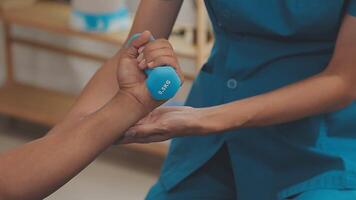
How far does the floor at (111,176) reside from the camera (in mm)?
2389

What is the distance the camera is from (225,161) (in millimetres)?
1321

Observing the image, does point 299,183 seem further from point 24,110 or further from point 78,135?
point 24,110

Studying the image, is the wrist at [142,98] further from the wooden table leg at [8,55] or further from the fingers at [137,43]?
Answer: the wooden table leg at [8,55]

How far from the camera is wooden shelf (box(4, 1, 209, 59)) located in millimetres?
2324

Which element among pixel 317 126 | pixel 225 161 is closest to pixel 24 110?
pixel 225 161

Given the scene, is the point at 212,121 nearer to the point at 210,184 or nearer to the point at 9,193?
the point at 210,184

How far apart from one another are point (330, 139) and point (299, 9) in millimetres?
251

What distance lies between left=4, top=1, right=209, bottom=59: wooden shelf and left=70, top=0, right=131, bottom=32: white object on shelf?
27mm

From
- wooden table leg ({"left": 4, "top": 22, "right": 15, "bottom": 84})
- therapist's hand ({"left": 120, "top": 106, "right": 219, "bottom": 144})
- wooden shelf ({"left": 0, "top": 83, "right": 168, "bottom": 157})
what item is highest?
A: wooden table leg ({"left": 4, "top": 22, "right": 15, "bottom": 84})

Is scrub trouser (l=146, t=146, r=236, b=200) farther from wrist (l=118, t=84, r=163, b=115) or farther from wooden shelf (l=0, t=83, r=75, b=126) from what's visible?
wooden shelf (l=0, t=83, r=75, b=126)

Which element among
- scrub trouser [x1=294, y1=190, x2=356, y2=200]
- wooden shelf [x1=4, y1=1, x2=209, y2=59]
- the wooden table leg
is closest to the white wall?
the wooden table leg

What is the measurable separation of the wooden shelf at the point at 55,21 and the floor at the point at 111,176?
508 millimetres

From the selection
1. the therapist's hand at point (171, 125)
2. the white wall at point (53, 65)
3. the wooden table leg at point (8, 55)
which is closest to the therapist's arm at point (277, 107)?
the therapist's hand at point (171, 125)

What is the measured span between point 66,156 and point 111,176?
4.66 feet
